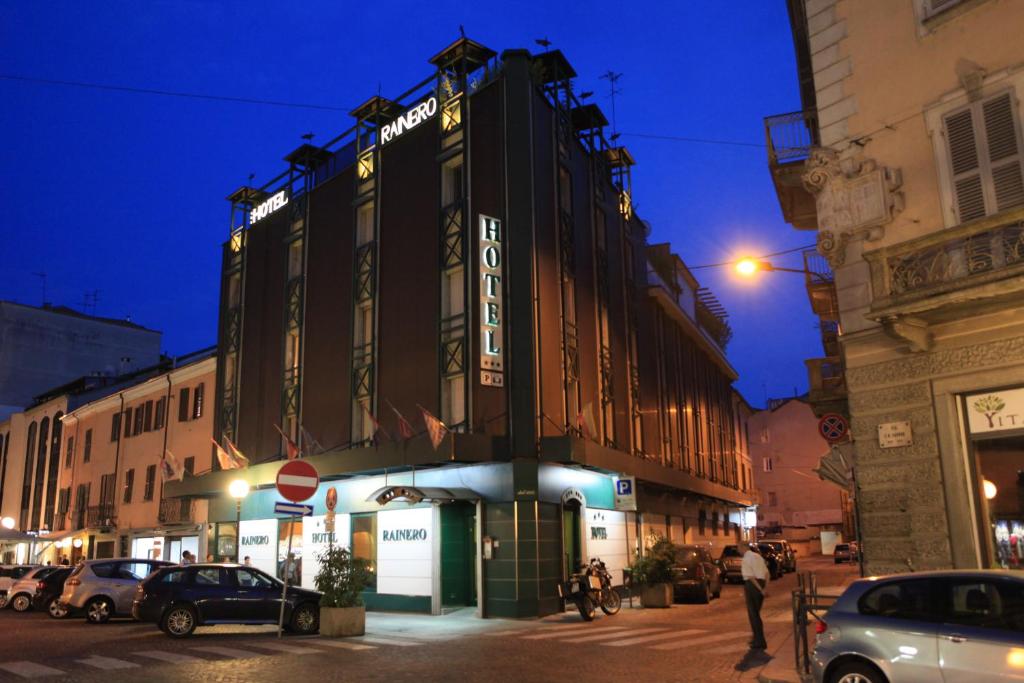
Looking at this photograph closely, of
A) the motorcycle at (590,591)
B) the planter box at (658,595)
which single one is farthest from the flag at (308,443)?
the planter box at (658,595)

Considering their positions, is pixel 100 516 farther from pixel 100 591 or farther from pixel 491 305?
pixel 491 305

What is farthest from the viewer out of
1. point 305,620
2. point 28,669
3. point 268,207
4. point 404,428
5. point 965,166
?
point 268,207

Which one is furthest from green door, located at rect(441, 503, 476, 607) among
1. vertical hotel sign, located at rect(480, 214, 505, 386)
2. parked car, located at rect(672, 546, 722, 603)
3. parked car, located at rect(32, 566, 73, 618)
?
parked car, located at rect(32, 566, 73, 618)

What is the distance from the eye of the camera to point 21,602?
2569cm

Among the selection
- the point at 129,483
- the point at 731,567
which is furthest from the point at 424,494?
the point at 129,483

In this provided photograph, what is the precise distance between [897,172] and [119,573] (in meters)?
19.7

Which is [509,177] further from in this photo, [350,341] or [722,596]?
[722,596]

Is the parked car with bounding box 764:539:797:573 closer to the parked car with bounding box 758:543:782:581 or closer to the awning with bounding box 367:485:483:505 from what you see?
the parked car with bounding box 758:543:782:581

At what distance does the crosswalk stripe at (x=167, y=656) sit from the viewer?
13.3 metres

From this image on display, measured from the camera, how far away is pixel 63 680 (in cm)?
1095

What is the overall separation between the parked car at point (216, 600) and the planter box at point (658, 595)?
9.55 m

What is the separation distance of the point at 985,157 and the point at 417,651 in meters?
11.5

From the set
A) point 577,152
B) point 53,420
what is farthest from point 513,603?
point 53,420

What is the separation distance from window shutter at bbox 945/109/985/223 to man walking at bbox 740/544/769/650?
20.5ft
